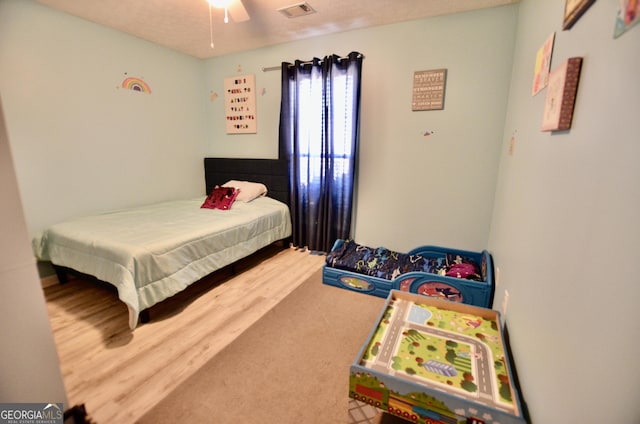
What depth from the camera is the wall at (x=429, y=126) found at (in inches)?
98.9

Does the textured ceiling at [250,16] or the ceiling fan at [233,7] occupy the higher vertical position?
the textured ceiling at [250,16]

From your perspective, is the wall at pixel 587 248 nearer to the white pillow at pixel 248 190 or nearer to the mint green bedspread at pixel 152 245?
the mint green bedspread at pixel 152 245

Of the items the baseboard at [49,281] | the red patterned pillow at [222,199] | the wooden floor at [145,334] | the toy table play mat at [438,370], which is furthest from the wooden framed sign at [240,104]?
the toy table play mat at [438,370]

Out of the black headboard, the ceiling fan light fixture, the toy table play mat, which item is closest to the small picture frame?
the toy table play mat

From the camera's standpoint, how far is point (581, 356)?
2.19ft

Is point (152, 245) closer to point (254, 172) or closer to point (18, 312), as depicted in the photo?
point (18, 312)

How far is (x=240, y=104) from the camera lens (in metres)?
3.75

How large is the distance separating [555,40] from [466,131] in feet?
4.96

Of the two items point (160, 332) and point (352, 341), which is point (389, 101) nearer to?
point (352, 341)

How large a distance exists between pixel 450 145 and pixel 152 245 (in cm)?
272

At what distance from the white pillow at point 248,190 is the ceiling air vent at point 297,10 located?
73.4 inches

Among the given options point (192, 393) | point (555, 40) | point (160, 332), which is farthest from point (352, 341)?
point (555, 40)

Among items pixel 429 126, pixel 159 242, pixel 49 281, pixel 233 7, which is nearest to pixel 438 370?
pixel 159 242

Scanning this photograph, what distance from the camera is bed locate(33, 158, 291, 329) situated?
78.0 inches
